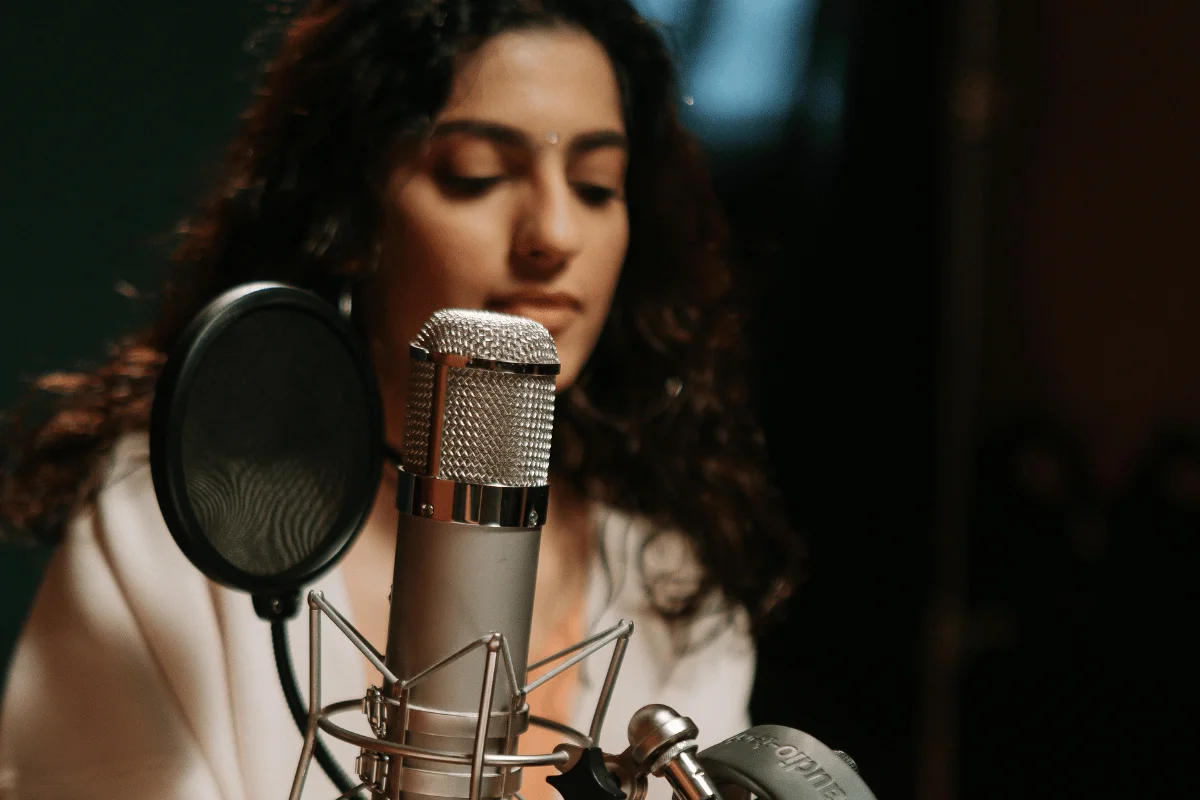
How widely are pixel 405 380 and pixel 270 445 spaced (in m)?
0.14

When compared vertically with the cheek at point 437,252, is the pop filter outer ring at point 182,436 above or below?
below

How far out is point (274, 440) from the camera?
0.68 meters

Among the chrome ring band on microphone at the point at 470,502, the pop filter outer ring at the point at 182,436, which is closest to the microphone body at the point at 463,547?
the chrome ring band on microphone at the point at 470,502

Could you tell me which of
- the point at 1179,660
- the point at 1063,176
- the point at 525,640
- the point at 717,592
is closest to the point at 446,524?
the point at 525,640

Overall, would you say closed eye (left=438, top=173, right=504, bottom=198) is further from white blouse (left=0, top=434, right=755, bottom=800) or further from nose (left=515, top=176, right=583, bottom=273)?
white blouse (left=0, top=434, right=755, bottom=800)

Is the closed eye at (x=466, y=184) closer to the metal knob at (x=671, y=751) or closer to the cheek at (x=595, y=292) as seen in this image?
the cheek at (x=595, y=292)

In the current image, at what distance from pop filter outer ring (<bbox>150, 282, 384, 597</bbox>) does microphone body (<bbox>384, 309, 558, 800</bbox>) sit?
11 cm

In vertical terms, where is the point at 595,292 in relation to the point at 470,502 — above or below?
above

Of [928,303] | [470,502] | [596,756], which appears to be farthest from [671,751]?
[928,303]

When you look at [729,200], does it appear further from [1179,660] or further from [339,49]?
[1179,660]

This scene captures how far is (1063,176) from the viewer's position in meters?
1.23

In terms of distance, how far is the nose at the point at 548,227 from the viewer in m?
0.80

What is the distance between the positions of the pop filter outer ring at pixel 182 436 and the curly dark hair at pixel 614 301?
0.34 feet

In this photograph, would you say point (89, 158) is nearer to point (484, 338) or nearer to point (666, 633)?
point (484, 338)
